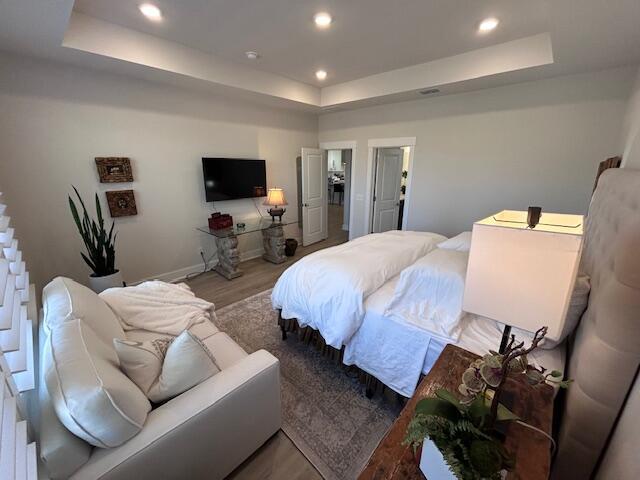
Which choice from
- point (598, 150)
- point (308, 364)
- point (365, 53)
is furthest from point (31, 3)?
point (598, 150)

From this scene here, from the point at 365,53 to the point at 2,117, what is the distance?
3.52 meters

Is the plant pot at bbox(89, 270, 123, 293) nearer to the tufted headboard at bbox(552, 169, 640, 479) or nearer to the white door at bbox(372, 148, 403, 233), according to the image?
the tufted headboard at bbox(552, 169, 640, 479)

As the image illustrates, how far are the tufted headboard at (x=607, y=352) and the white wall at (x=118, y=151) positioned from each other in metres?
3.97

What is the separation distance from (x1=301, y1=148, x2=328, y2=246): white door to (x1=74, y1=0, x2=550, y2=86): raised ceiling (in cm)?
180

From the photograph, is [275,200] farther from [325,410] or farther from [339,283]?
[325,410]

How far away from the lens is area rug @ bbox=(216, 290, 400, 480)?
1.46 metres

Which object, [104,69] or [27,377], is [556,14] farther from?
[104,69]

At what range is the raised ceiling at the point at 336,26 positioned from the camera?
196 cm

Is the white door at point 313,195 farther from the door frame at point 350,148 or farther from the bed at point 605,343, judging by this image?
the bed at point 605,343

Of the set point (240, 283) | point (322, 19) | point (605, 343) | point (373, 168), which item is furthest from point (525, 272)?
point (373, 168)

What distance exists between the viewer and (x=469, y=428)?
63 cm

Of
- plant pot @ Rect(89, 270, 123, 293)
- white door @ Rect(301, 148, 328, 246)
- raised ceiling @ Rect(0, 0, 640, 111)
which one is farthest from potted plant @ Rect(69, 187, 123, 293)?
white door @ Rect(301, 148, 328, 246)

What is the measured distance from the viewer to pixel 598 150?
263 cm

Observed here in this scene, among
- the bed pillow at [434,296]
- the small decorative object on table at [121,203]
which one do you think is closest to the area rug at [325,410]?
the bed pillow at [434,296]
